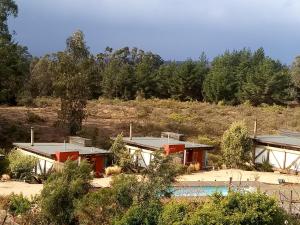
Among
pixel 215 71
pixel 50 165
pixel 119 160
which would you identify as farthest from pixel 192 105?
pixel 50 165

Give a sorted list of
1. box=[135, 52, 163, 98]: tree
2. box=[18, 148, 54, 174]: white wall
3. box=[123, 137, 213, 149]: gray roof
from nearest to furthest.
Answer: box=[18, 148, 54, 174]: white wall
box=[123, 137, 213, 149]: gray roof
box=[135, 52, 163, 98]: tree

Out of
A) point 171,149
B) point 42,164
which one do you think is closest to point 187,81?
point 171,149

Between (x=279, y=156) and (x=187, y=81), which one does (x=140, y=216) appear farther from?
(x=187, y=81)

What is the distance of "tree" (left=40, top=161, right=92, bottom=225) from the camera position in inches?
714

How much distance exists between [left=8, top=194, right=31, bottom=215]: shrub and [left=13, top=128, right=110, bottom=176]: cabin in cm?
780

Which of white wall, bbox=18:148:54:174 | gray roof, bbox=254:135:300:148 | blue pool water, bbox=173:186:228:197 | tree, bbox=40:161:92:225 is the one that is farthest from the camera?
→ gray roof, bbox=254:135:300:148

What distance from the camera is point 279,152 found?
3538 centimetres

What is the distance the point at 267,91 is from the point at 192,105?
1142 centimetres

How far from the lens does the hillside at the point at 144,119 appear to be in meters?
42.3

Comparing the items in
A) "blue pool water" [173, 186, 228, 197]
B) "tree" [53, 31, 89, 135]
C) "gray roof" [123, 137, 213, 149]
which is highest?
"tree" [53, 31, 89, 135]

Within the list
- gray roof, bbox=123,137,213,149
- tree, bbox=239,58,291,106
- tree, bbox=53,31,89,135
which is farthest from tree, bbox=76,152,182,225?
tree, bbox=239,58,291,106

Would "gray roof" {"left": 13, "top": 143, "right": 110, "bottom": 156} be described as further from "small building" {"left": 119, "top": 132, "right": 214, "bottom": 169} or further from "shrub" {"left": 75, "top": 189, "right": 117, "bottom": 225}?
"shrub" {"left": 75, "top": 189, "right": 117, "bottom": 225}

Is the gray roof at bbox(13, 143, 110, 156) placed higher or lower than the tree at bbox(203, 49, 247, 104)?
lower

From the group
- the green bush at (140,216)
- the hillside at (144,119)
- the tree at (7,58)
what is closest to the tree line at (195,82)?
the hillside at (144,119)
